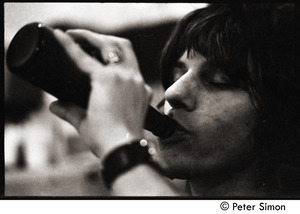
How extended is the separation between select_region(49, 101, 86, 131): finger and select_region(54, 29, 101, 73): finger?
203mm

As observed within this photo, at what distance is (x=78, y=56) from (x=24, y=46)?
234 mm

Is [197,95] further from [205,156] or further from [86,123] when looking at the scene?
[86,123]

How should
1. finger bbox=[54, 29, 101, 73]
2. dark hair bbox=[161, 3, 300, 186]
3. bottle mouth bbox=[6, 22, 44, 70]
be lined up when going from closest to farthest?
bottle mouth bbox=[6, 22, 44, 70]
finger bbox=[54, 29, 101, 73]
dark hair bbox=[161, 3, 300, 186]

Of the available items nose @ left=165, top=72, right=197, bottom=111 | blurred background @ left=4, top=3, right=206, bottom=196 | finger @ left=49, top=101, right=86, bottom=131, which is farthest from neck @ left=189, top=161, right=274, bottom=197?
finger @ left=49, top=101, right=86, bottom=131

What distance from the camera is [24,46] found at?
171 centimetres

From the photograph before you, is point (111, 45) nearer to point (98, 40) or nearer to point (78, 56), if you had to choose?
point (98, 40)

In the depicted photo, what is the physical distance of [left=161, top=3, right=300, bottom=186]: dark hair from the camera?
6.54 feet

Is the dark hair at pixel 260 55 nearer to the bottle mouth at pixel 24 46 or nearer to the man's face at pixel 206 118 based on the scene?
the man's face at pixel 206 118

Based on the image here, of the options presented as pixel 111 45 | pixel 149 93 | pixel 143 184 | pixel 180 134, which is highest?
pixel 111 45

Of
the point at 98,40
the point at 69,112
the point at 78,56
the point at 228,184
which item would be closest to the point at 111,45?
the point at 98,40

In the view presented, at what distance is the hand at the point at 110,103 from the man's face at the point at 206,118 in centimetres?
13

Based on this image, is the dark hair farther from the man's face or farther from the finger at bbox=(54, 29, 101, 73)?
the finger at bbox=(54, 29, 101, 73)

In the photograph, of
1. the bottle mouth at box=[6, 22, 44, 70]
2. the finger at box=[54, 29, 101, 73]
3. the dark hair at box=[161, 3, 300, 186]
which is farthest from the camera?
the dark hair at box=[161, 3, 300, 186]

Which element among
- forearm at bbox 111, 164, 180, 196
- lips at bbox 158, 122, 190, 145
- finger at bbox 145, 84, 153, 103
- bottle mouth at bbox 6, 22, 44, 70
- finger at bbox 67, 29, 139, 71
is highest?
bottle mouth at bbox 6, 22, 44, 70
